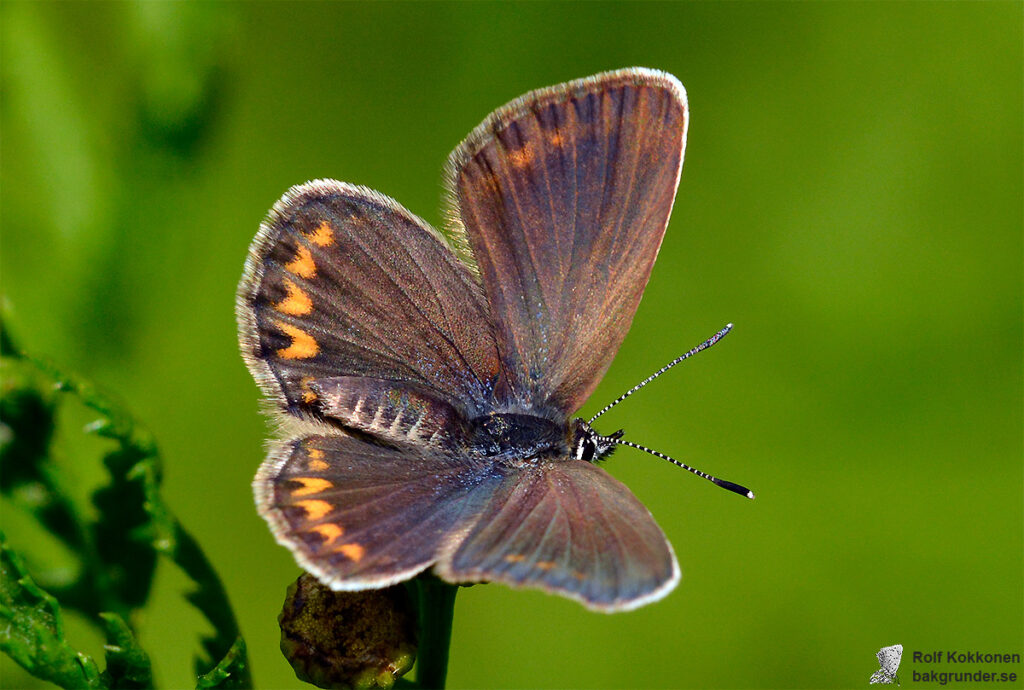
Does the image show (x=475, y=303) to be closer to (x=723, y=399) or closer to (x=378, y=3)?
(x=723, y=399)

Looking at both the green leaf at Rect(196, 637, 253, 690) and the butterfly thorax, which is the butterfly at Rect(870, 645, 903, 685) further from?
the green leaf at Rect(196, 637, 253, 690)

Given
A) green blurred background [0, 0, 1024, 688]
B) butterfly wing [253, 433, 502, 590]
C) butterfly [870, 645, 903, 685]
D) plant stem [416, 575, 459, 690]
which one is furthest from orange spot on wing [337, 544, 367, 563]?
butterfly [870, 645, 903, 685]

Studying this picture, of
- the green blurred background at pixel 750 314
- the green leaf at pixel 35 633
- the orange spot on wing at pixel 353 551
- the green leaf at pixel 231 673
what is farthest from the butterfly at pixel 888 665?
the green leaf at pixel 35 633

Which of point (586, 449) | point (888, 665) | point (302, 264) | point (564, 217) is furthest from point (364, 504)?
point (888, 665)

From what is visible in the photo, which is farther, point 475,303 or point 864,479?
point 864,479

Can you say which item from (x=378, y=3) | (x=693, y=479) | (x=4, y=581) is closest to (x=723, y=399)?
(x=693, y=479)

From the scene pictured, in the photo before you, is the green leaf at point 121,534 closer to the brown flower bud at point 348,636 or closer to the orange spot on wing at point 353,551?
the brown flower bud at point 348,636

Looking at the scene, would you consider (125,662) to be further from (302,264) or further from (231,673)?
(302,264)
